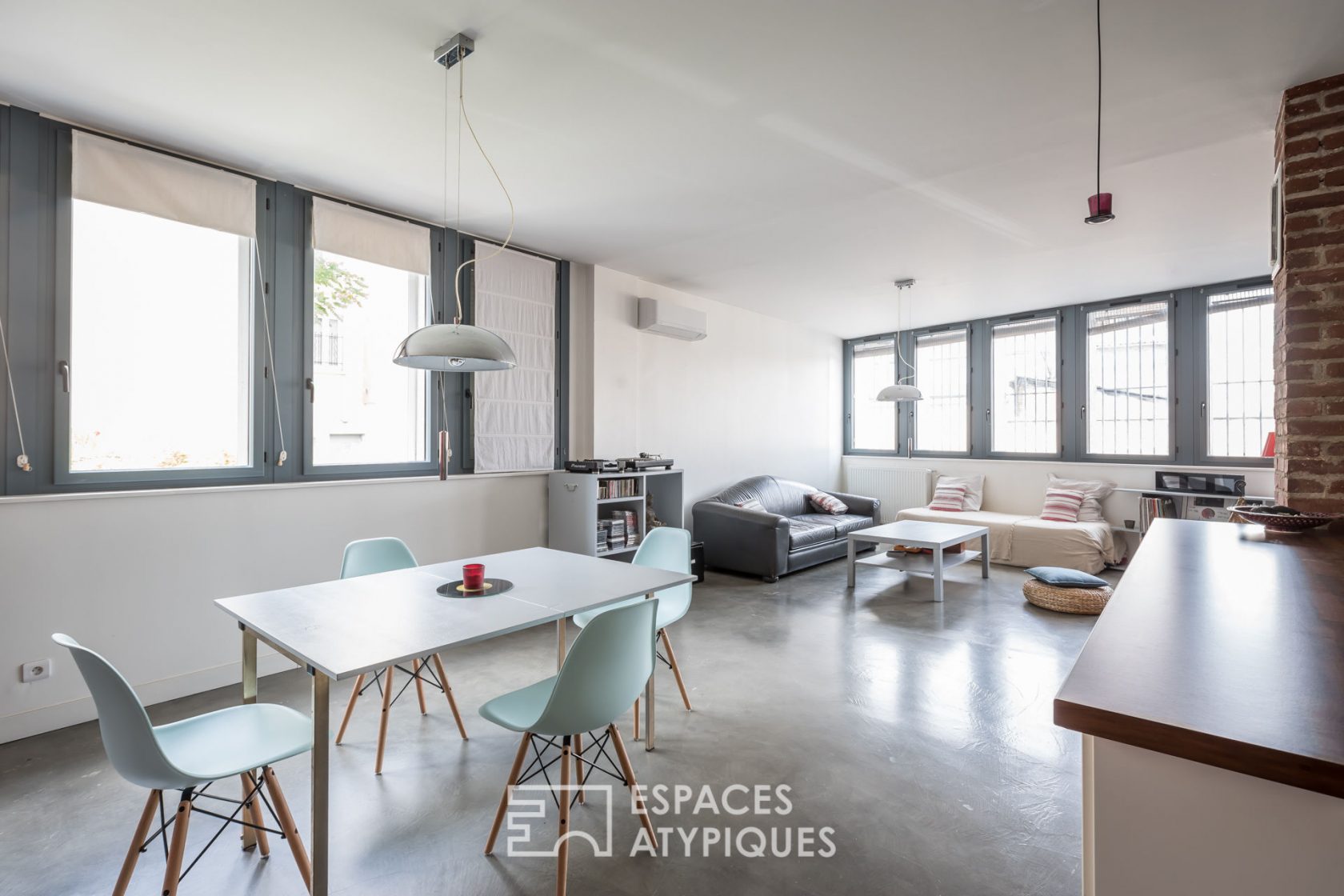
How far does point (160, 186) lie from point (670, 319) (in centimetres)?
366

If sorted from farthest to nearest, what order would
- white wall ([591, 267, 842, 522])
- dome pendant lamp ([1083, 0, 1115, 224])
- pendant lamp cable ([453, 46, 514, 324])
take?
white wall ([591, 267, 842, 522]), pendant lamp cable ([453, 46, 514, 324]), dome pendant lamp ([1083, 0, 1115, 224])

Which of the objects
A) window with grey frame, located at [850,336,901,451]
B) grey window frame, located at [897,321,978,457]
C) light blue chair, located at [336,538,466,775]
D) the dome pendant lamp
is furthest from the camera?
window with grey frame, located at [850,336,901,451]

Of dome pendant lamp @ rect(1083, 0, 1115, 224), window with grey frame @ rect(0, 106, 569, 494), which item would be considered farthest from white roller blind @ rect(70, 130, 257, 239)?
dome pendant lamp @ rect(1083, 0, 1115, 224)

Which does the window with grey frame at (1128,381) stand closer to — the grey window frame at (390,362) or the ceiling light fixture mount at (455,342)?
the grey window frame at (390,362)

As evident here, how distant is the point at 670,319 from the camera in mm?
5719

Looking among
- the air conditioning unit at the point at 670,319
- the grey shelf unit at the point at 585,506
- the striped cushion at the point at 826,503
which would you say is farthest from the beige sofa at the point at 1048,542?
the air conditioning unit at the point at 670,319

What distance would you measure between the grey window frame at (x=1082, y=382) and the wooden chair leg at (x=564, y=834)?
694 cm

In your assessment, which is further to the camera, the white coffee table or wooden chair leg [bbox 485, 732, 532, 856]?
the white coffee table

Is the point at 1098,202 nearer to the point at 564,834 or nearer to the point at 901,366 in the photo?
the point at 564,834

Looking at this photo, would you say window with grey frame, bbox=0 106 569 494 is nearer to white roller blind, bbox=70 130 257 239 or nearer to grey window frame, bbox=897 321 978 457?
white roller blind, bbox=70 130 257 239

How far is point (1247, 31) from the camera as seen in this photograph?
2248 mm

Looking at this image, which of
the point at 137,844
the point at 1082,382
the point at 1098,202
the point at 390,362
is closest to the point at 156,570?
the point at 390,362

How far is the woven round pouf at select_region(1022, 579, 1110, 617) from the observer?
4.59 meters

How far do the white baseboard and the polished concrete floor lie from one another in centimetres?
6
